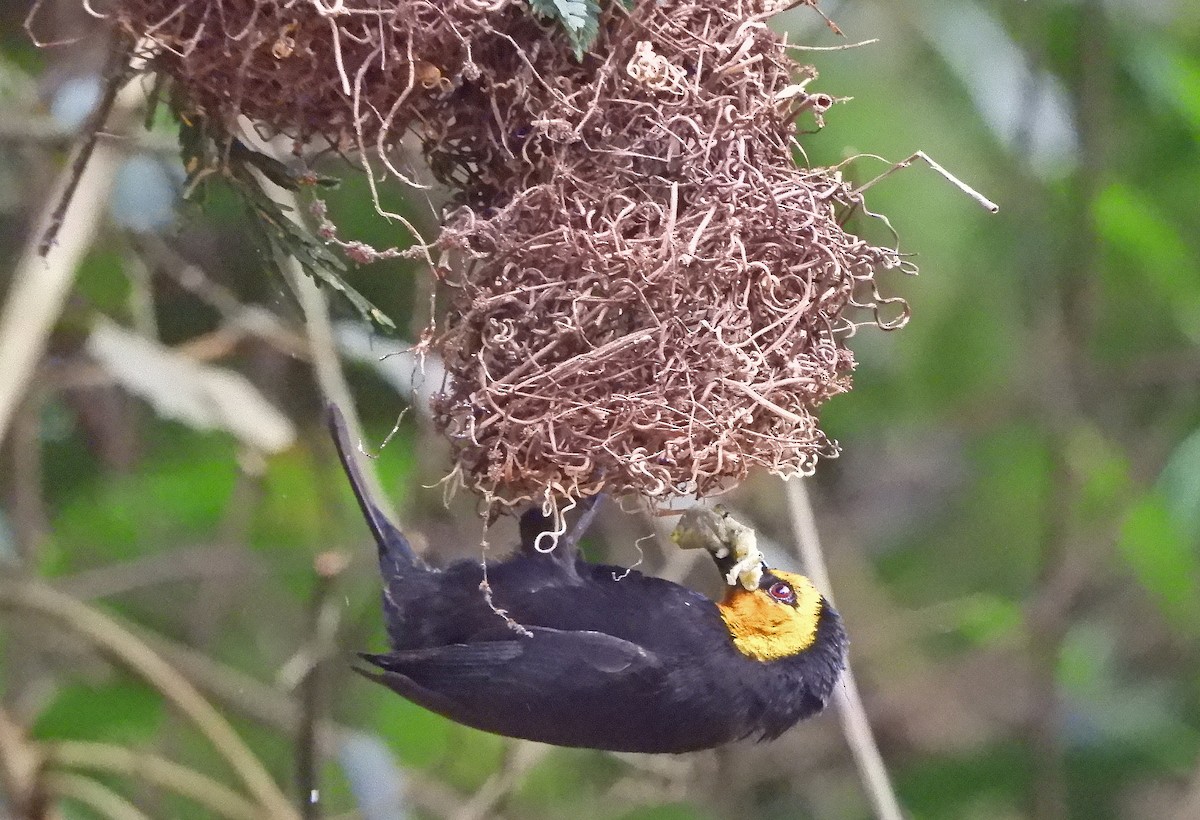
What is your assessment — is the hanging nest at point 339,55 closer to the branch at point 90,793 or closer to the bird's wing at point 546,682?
the bird's wing at point 546,682

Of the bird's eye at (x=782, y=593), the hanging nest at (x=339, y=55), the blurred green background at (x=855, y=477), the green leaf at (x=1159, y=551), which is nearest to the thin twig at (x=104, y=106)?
the hanging nest at (x=339, y=55)

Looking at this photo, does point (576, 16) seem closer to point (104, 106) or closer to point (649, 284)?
point (649, 284)

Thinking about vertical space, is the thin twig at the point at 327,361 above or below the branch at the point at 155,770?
above

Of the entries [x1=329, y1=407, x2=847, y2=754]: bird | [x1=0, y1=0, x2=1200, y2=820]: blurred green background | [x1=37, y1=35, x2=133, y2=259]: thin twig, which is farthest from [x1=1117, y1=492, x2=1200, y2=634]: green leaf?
[x1=37, y1=35, x2=133, y2=259]: thin twig

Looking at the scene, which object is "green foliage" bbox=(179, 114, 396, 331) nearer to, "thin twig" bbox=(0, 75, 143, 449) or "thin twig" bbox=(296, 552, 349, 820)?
"thin twig" bbox=(0, 75, 143, 449)

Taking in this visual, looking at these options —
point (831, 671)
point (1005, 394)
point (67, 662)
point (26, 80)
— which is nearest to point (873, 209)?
point (1005, 394)

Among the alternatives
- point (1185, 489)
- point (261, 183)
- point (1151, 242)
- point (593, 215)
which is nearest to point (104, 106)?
point (261, 183)

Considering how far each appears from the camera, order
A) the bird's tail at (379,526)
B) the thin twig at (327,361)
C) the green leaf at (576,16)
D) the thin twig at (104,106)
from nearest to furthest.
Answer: the green leaf at (576,16), the thin twig at (104,106), the bird's tail at (379,526), the thin twig at (327,361)
